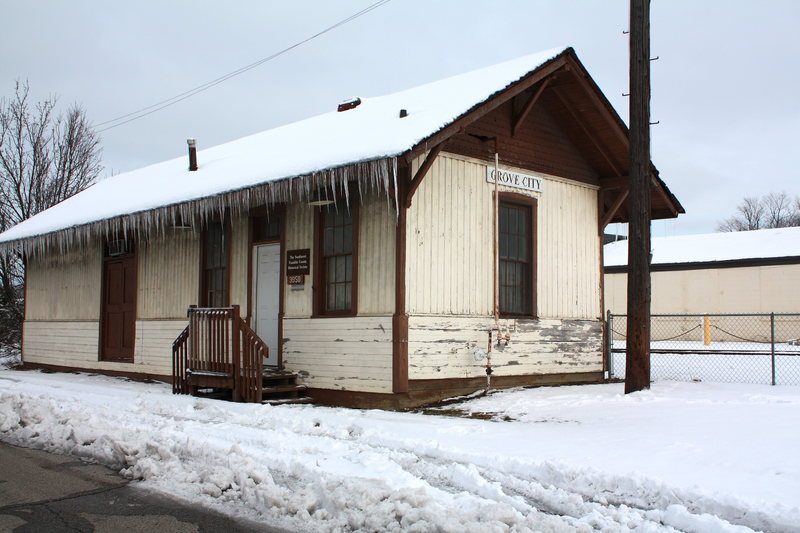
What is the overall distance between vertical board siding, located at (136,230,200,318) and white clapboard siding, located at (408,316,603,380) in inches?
223

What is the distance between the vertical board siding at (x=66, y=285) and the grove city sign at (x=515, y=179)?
32.5ft

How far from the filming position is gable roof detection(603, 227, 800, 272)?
27297 millimetres

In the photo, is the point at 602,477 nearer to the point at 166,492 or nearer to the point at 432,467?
the point at 432,467

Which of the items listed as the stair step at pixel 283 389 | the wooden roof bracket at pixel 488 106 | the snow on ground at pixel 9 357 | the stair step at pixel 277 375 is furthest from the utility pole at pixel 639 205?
the snow on ground at pixel 9 357

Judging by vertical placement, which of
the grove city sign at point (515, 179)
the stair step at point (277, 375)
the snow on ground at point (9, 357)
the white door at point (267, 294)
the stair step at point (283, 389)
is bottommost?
the snow on ground at point (9, 357)

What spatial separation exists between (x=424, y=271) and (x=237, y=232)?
4377mm

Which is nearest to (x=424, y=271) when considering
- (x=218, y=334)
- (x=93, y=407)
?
(x=218, y=334)

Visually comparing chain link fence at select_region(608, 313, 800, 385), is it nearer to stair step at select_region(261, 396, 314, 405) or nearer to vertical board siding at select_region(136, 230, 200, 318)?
stair step at select_region(261, 396, 314, 405)

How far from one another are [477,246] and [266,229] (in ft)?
12.7

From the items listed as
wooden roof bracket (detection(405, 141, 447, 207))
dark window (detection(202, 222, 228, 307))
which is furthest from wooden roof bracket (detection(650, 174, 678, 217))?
dark window (detection(202, 222, 228, 307))

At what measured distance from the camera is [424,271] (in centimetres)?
1070

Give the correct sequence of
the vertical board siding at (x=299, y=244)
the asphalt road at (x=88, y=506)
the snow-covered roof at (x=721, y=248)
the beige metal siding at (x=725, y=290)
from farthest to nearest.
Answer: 1. the snow-covered roof at (x=721, y=248)
2. the beige metal siding at (x=725, y=290)
3. the vertical board siding at (x=299, y=244)
4. the asphalt road at (x=88, y=506)

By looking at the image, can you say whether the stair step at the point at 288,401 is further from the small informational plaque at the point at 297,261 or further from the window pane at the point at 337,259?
the small informational plaque at the point at 297,261

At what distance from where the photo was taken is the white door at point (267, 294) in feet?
41.3
